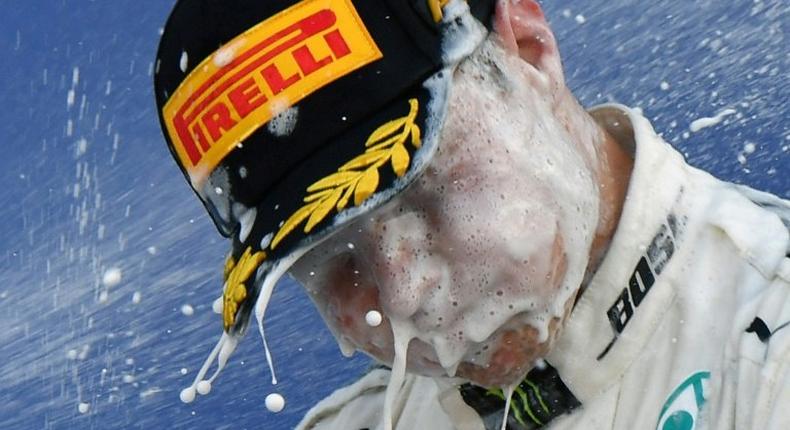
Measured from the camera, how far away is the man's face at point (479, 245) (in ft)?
2.44

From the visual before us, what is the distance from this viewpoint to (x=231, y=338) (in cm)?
75

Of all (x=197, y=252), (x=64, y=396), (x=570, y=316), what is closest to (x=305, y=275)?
(x=570, y=316)

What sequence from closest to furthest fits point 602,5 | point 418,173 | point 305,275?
1. point 418,173
2. point 305,275
3. point 602,5

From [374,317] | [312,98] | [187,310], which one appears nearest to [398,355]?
[374,317]

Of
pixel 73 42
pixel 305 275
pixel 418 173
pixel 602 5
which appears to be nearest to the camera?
pixel 418 173

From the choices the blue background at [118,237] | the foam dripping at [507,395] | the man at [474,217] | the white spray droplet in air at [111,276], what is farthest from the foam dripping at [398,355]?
the white spray droplet in air at [111,276]

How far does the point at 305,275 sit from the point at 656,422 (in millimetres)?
268

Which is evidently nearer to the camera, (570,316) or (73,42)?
(570,316)

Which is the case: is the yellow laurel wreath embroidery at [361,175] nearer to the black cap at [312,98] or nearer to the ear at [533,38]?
the black cap at [312,98]

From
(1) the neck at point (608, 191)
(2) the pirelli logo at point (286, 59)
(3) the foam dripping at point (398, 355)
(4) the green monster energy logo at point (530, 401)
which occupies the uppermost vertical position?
(2) the pirelli logo at point (286, 59)

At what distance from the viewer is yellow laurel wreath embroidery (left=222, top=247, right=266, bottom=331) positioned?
A: 2.38ft

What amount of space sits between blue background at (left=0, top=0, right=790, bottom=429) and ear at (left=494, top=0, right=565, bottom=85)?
0.63 metres

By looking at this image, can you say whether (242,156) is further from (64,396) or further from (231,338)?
(64,396)

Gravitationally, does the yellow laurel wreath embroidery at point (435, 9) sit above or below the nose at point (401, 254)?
above
